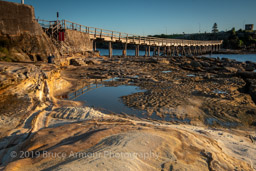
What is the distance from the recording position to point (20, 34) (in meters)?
11.4

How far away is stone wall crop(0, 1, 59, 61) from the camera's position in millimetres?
10492

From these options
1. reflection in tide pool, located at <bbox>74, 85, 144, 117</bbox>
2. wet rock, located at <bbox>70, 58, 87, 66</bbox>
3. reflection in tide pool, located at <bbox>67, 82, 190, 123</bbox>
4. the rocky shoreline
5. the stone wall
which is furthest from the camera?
wet rock, located at <bbox>70, 58, 87, 66</bbox>

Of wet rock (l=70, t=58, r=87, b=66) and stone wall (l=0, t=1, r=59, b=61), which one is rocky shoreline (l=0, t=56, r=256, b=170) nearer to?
stone wall (l=0, t=1, r=59, b=61)

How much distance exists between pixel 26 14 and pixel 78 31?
26.5 ft

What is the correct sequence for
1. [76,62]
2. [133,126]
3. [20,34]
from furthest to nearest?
1. [76,62]
2. [20,34]
3. [133,126]

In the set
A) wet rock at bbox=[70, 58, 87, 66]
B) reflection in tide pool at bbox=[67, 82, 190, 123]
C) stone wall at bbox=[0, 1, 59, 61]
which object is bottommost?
reflection in tide pool at bbox=[67, 82, 190, 123]

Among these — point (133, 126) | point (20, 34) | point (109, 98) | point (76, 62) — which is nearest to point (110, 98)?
point (109, 98)

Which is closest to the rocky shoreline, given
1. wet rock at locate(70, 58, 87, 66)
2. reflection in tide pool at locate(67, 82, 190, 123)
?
reflection in tide pool at locate(67, 82, 190, 123)

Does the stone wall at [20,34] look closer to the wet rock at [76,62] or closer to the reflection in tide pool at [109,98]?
the wet rock at [76,62]

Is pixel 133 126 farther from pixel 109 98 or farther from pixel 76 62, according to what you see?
pixel 76 62

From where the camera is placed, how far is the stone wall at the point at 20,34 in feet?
34.4

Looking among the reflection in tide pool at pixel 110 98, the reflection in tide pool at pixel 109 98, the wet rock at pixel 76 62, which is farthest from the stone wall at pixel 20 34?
the reflection in tide pool at pixel 110 98

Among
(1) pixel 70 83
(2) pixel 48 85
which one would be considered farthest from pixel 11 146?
(1) pixel 70 83

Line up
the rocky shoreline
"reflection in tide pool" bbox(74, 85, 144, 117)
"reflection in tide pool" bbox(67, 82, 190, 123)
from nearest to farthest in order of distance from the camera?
the rocky shoreline
"reflection in tide pool" bbox(67, 82, 190, 123)
"reflection in tide pool" bbox(74, 85, 144, 117)
